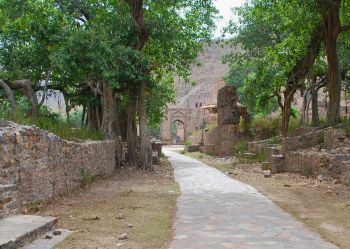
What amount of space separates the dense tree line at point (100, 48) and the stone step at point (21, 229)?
856 cm

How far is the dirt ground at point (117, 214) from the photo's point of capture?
678 cm

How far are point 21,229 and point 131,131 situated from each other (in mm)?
15177

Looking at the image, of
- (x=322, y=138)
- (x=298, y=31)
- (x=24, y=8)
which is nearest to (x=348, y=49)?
(x=298, y=31)

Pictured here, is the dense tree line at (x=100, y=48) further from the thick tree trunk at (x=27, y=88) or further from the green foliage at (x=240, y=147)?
the green foliage at (x=240, y=147)

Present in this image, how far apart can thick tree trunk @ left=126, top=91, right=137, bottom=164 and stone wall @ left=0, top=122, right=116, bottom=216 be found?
22.8ft

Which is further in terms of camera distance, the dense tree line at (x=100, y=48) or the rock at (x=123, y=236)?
the dense tree line at (x=100, y=48)

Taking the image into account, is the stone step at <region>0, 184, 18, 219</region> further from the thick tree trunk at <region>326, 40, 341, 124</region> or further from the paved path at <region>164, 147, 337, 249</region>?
the thick tree trunk at <region>326, 40, 341, 124</region>

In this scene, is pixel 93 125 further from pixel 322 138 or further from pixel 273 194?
pixel 273 194

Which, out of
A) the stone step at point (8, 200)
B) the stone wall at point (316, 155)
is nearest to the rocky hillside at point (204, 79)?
the stone wall at point (316, 155)

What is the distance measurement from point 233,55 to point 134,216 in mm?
24412

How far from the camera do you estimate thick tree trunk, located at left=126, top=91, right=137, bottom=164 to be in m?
20.9

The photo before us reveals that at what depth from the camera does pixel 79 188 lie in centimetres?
1284

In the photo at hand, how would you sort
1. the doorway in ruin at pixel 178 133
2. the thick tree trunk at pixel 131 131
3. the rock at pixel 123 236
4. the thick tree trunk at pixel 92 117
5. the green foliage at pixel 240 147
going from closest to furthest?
the rock at pixel 123 236
the thick tree trunk at pixel 131 131
the thick tree trunk at pixel 92 117
the green foliage at pixel 240 147
the doorway in ruin at pixel 178 133

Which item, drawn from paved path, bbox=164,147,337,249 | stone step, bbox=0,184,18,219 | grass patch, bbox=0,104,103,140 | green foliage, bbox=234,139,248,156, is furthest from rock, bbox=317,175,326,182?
green foliage, bbox=234,139,248,156
